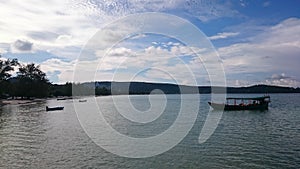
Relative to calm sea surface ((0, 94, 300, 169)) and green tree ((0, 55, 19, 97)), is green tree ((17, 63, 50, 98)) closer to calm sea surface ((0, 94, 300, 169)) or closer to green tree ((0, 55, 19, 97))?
green tree ((0, 55, 19, 97))

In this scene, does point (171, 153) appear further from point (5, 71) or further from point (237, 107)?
point (5, 71)

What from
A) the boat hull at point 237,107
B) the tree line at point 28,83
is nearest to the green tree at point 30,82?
the tree line at point 28,83

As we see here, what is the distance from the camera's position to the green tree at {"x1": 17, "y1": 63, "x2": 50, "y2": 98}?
150375 millimetres

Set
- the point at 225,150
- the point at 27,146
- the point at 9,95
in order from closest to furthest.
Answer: the point at 225,150 < the point at 27,146 < the point at 9,95

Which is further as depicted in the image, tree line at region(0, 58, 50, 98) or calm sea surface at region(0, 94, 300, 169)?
tree line at region(0, 58, 50, 98)

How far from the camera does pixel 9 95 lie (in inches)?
Answer: 6112

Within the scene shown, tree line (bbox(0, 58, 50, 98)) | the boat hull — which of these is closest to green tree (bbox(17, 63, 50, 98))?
tree line (bbox(0, 58, 50, 98))

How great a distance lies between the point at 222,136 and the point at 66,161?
73.2 ft

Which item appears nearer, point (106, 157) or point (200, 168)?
point (200, 168)

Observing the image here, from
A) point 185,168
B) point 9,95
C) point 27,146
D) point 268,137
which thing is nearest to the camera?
point 185,168

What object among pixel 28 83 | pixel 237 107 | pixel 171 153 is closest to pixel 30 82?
pixel 28 83

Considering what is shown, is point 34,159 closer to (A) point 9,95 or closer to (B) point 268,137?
(B) point 268,137

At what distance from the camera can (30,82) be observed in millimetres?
153250

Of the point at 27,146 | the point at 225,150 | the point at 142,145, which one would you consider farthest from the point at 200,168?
the point at 27,146
